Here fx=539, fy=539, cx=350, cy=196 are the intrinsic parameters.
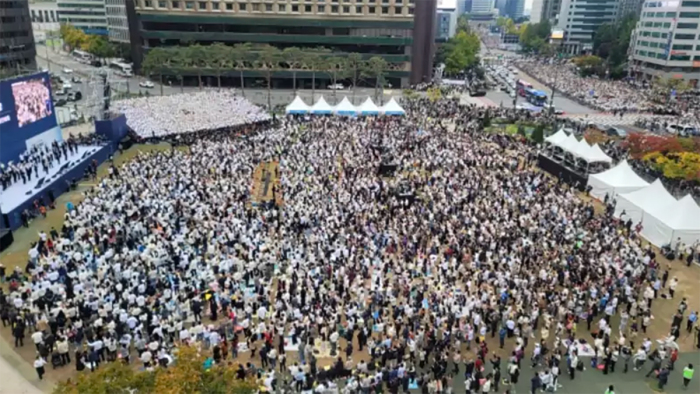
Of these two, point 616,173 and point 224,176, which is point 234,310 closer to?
point 224,176

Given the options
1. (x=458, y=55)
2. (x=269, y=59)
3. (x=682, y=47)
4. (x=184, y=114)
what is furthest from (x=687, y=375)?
(x=682, y=47)

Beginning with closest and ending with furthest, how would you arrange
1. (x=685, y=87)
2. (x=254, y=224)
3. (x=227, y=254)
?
(x=227, y=254), (x=254, y=224), (x=685, y=87)

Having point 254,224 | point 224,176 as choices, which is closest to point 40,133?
point 224,176

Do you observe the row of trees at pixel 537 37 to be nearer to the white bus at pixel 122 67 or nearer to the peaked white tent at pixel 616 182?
the white bus at pixel 122 67

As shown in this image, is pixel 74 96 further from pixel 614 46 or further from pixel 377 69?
pixel 614 46

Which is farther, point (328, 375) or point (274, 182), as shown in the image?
point (274, 182)

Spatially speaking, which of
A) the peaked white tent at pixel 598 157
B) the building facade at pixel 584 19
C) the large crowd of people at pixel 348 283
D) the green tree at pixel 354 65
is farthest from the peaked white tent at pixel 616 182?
the building facade at pixel 584 19

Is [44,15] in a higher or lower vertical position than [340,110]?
higher
